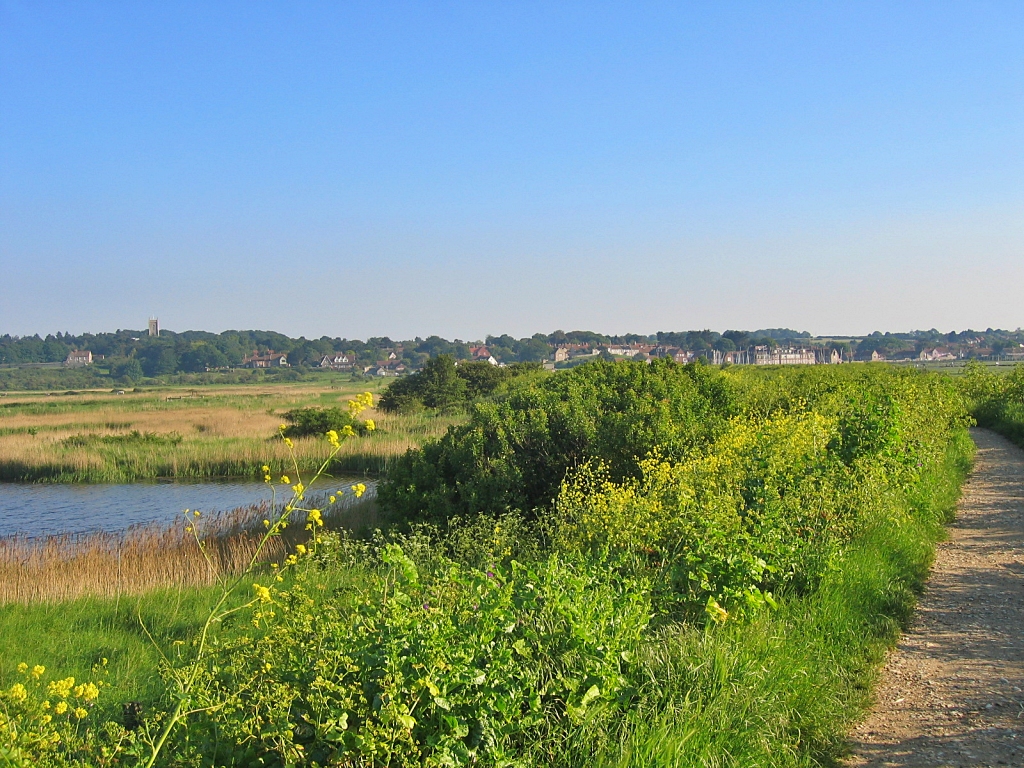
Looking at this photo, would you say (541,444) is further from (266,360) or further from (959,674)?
(266,360)

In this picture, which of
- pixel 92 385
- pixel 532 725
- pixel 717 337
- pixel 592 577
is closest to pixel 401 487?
pixel 592 577

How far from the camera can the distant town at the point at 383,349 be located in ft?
240

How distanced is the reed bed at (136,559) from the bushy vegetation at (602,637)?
7.61 feet

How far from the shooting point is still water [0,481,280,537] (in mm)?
21500

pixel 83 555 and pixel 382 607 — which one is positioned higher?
pixel 382 607

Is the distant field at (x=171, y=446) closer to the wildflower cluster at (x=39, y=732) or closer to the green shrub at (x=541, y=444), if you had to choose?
the green shrub at (x=541, y=444)

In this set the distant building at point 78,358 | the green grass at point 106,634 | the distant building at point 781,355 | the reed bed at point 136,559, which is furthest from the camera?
the distant building at point 78,358

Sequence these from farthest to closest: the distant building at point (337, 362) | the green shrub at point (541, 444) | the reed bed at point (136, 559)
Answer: the distant building at point (337, 362), the green shrub at point (541, 444), the reed bed at point (136, 559)

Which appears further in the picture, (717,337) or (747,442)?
(717,337)

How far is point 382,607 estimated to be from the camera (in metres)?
4.26

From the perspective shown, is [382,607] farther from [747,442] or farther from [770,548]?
[747,442]

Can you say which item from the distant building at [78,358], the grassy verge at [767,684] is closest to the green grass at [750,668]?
the grassy verge at [767,684]

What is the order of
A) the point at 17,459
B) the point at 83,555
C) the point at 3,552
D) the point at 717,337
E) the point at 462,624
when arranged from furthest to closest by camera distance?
the point at 717,337 → the point at 17,459 → the point at 3,552 → the point at 83,555 → the point at 462,624

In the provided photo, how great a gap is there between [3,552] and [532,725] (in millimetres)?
13043
